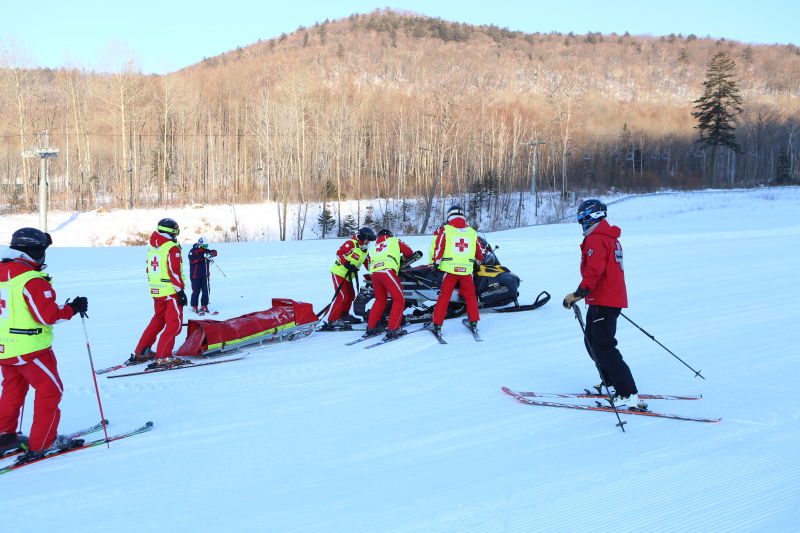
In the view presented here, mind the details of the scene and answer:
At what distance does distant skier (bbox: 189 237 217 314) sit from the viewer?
10.6 metres

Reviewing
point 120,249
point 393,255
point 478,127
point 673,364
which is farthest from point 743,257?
point 478,127

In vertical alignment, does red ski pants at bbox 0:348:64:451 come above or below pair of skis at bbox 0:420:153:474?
above

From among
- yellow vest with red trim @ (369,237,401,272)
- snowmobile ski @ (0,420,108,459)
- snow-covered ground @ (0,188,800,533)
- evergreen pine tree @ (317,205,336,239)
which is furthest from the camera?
evergreen pine tree @ (317,205,336,239)

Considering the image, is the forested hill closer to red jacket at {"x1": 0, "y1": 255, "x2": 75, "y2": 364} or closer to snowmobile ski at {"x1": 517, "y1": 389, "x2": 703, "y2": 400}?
snowmobile ski at {"x1": 517, "y1": 389, "x2": 703, "y2": 400}

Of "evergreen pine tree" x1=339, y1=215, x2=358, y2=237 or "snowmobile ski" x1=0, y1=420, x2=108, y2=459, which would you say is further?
"evergreen pine tree" x1=339, y1=215, x2=358, y2=237

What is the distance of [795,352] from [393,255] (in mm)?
5163

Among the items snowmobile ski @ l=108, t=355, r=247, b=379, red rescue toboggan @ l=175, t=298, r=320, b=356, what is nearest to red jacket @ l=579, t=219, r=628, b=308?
snowmobile ski @ l=108, t=355, r=247, b=379

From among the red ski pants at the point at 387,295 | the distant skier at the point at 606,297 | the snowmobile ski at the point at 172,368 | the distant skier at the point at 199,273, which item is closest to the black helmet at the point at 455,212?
the red ski pants at the point at 387,295

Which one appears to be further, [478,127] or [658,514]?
[478,127]

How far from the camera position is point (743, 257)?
1533 centimetres

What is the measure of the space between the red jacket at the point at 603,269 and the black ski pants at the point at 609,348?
3.7 inches

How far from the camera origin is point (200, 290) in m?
10.9

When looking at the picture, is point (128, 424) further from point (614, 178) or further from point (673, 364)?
point (614, 178)

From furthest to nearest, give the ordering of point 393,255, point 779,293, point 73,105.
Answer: point 73,105 < point 779,293 < point 393,255
